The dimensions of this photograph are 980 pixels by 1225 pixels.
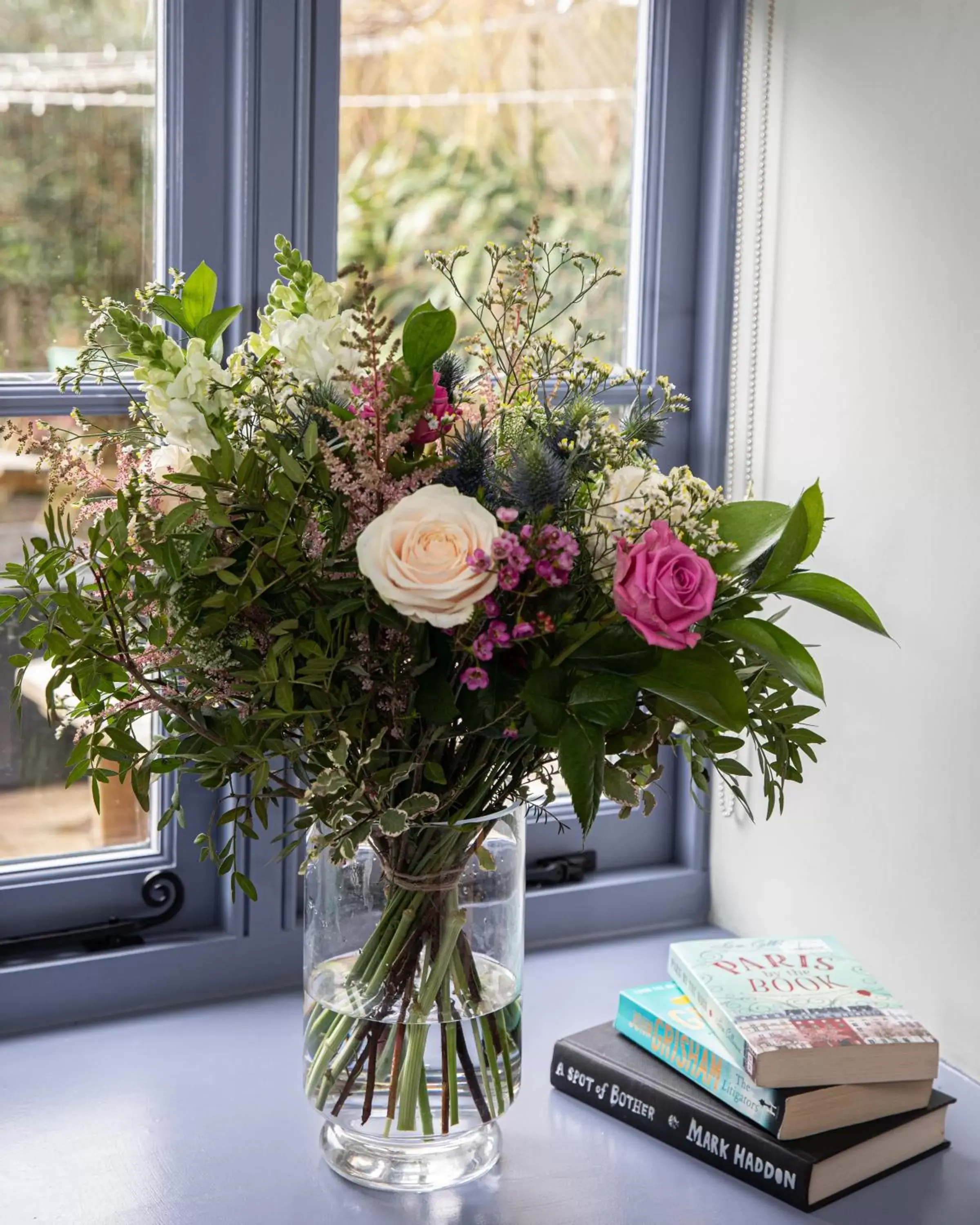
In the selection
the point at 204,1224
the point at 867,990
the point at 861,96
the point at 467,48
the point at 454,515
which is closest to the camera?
the point at 454,515

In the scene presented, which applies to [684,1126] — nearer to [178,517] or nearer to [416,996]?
[416,996]

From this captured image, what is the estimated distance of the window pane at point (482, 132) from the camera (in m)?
1.42

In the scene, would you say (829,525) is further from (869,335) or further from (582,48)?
(582,48)

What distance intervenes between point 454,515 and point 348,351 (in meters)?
0.16

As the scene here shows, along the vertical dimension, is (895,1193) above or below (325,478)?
below

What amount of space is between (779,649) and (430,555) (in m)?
0.24

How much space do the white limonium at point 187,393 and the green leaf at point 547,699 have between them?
255 mm

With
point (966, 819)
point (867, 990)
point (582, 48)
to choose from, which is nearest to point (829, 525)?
point (966, 819)

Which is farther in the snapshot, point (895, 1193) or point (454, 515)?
point (895, 1193)

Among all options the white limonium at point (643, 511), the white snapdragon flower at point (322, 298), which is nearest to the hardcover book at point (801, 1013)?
the white limonium at point (643, 511)

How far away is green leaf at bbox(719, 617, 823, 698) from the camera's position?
0.91 meters

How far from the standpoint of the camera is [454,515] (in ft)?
2.78

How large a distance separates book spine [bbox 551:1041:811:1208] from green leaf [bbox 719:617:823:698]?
41cm

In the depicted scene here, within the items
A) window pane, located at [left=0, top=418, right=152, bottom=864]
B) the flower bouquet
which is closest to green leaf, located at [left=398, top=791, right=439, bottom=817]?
the flower bouquet
